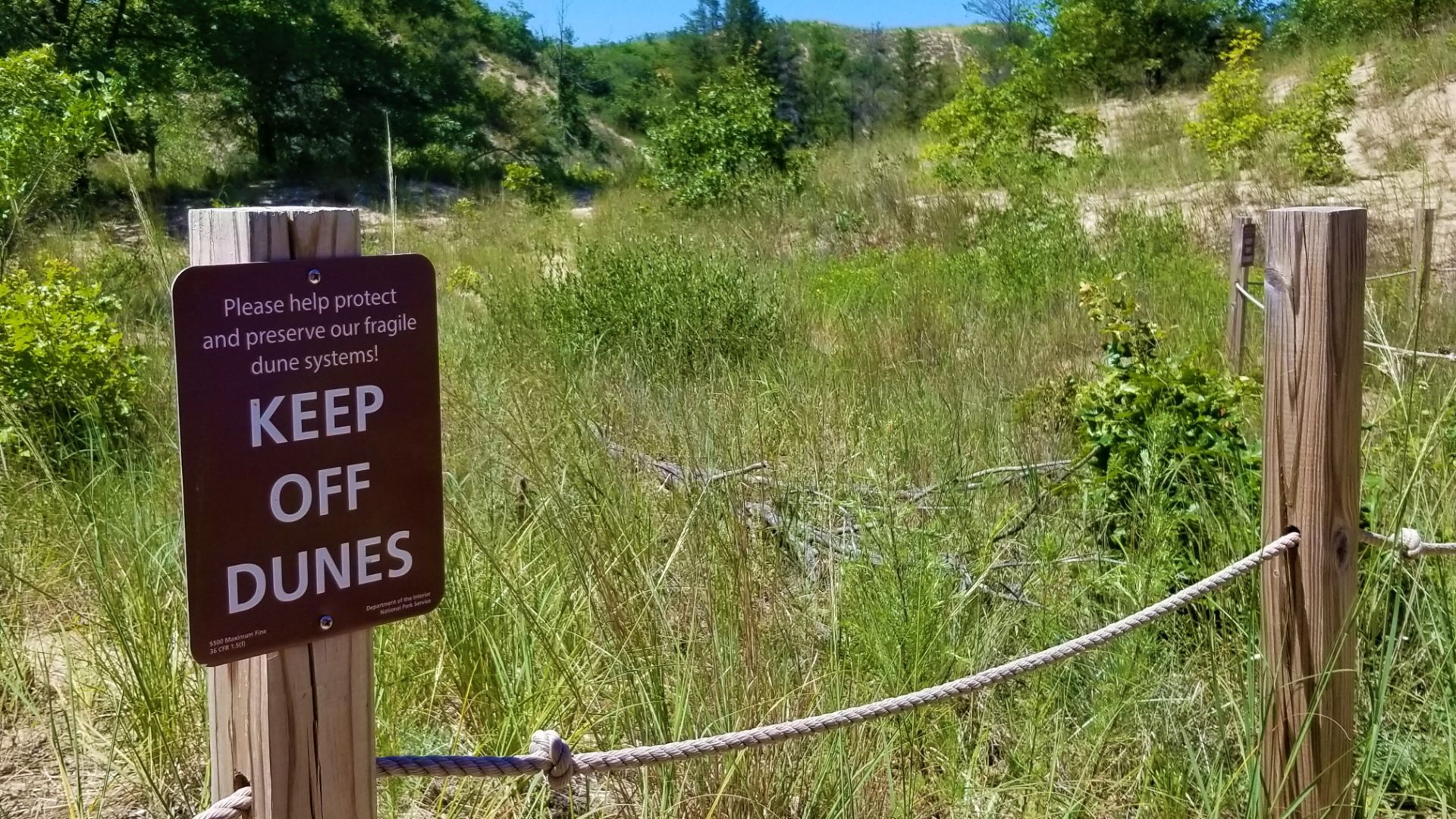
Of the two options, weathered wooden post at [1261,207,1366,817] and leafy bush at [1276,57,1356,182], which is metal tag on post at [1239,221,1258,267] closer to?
weathered wooden post at [1261,207,1366,817]

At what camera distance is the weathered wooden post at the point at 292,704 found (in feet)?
3.79

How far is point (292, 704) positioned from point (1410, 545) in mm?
2026

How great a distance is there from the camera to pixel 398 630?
8.70ft

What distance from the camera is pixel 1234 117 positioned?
45.2 ft

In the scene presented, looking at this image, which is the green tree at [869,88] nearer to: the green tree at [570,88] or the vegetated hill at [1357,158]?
the green tree at [570,88]

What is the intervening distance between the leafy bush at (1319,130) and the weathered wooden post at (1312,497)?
11.0 m

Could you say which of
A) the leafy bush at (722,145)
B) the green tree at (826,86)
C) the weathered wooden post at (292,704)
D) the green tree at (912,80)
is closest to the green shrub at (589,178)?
the leafy bush at (722,145)

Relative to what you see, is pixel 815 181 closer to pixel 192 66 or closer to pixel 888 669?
pixel 192 66

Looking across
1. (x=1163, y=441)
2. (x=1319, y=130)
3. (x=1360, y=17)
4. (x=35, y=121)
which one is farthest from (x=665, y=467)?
(x=1360, y=17)

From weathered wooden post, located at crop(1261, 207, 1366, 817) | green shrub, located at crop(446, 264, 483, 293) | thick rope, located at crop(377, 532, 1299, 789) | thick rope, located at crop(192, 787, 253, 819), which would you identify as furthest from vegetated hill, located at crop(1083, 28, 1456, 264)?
thick rope, located at crop(192, 787, 253, 819)

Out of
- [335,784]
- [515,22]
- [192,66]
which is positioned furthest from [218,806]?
[515,22]

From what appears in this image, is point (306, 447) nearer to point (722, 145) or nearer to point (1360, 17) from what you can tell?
point (722, 145)

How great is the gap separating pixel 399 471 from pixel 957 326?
589cm

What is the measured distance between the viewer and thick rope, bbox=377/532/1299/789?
4.48ft
